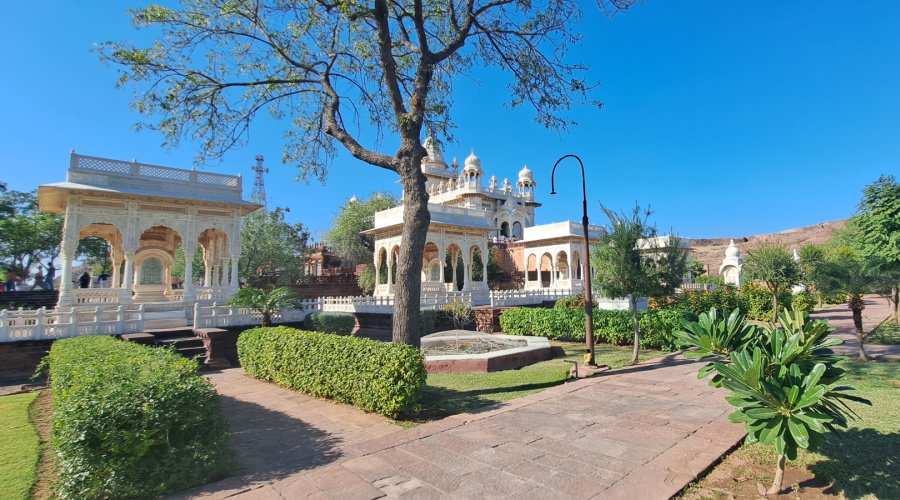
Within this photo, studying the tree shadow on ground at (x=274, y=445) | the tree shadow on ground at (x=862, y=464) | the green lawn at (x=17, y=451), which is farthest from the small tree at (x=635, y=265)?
the green lawn at (x=17, y=451)

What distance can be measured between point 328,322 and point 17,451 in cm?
1014

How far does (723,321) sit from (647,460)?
5.41 ft

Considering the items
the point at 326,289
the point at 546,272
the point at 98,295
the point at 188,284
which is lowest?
the point at 98,295

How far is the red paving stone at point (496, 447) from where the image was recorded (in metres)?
4.01

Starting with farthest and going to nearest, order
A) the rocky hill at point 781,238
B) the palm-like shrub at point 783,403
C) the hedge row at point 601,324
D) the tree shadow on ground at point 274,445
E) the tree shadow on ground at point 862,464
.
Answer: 1. the rocky hill at point 781,238
2. the hedge row at point 601,324
3. the tree shadow on ground at point 274,445
4. the tree shadow on ground at point 862,464
5. the palm-like shrub at point 783,403

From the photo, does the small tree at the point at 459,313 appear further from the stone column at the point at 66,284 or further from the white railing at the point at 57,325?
the stone column at the point at 66,284

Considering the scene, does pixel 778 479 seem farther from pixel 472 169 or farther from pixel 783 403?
pixel 472 169

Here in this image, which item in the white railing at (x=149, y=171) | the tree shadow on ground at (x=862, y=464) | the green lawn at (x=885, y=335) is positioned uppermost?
the white railing at (x=149, y=171)

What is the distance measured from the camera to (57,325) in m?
11.4

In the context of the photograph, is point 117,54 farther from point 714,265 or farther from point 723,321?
point 714,265

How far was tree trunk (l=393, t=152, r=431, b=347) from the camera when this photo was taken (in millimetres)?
8297

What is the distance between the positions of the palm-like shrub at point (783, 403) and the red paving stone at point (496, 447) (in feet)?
3.32

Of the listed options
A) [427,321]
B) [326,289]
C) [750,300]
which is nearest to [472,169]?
Answer: [326,289]

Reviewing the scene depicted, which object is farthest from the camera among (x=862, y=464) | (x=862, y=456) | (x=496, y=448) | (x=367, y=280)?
(x=367, y=280)
